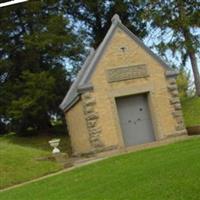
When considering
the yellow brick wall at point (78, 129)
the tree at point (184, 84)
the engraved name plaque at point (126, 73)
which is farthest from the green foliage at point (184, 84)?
the engraved name plaque at point (126, 73)

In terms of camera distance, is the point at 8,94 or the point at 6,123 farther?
the point at 6,123

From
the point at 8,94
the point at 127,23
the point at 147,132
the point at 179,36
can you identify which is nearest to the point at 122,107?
the point at 147,132

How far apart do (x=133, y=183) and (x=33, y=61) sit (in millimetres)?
27501

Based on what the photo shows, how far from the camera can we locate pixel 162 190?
10039 mm

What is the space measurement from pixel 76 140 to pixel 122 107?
362 centimetres

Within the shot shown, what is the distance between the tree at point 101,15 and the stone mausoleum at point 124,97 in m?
15.1

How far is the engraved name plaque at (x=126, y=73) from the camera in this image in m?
25.7

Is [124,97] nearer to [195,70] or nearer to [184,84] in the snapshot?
[195,70]

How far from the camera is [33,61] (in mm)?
38188

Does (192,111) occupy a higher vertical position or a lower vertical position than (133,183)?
higher

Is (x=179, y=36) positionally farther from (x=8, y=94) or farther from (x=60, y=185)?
(x=60, y=185)

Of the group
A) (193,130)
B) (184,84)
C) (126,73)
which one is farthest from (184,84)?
(126,73)

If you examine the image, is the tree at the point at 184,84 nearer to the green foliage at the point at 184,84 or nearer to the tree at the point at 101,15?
the green foliage at the point at 184,84

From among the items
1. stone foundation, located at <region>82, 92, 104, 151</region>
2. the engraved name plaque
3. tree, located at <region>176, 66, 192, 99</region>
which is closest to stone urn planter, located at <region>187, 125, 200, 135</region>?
the engraved name plaque
